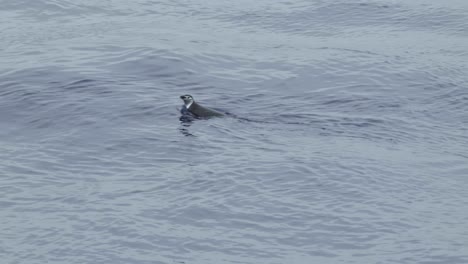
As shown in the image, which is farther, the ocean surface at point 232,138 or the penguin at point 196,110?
the penguin at point 196,110

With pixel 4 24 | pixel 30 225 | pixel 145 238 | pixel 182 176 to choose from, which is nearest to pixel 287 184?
pixel 182 176

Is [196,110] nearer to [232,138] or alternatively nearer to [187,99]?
[187,99]

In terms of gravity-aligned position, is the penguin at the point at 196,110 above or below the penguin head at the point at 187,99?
below

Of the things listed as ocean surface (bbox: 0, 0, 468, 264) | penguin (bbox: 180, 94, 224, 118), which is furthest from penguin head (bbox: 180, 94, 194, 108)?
ocean surface (bbox: 0, 0, 468, 264)

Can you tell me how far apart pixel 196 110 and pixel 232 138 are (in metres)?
2.63

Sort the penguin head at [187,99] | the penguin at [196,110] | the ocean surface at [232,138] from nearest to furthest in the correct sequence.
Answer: the ocean surface at [232,138], the penguin at [196,110], the penguin head at [187,99]

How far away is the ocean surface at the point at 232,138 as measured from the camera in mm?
24438

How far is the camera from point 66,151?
1201 inches

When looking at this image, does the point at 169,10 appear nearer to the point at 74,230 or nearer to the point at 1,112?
the point at 1,112

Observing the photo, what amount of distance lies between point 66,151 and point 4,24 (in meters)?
18.8

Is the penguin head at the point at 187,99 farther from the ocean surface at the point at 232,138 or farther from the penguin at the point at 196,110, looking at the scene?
the ocean surface at the point at 232,138

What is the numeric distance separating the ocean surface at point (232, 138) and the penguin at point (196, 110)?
0.61 m

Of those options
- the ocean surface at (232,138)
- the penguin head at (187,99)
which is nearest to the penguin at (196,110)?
the penguin head at (187,99)

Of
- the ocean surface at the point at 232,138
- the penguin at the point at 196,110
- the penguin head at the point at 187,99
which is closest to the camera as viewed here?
the ocean surface at the point at 232,138
